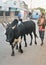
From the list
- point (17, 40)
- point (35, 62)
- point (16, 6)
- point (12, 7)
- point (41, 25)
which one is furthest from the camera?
point (16, 6)

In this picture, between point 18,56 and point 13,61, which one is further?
point 18,56

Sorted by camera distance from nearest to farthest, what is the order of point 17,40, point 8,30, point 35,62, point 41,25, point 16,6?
point 35,62 < point 8,30 < point 17,40 < point 41,25 < point 16,6

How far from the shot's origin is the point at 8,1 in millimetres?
77812

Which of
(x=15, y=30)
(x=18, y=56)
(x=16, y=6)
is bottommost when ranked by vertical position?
(x=16, y=6)

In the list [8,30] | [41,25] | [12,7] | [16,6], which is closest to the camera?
[8,30]

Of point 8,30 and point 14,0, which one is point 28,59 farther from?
point 14,0

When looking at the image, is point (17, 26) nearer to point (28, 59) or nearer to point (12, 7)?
point (28, 59)

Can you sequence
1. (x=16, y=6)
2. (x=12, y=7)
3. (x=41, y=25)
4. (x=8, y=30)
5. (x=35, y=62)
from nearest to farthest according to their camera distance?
(x=35, y=62) < (x=8, y=30) < (x=41, y=25) < (x=12, y=7) < (x=16, y=6)

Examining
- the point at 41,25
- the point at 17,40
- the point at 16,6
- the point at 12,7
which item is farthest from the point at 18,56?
the point at 16,6

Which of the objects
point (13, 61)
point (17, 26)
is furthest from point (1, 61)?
point (17, 26)

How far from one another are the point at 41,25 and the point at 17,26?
300 centimetres

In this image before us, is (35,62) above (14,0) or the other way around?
above

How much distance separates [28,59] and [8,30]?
1311 millimetres

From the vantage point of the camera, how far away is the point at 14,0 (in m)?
84.6
